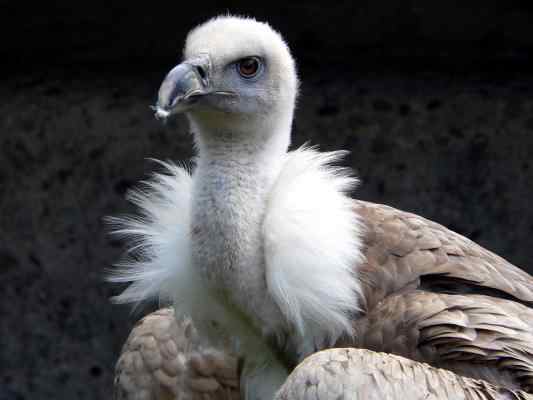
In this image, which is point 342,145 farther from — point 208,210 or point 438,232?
point 208,210

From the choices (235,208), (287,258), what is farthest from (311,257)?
(235,208)

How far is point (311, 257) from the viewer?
308cm

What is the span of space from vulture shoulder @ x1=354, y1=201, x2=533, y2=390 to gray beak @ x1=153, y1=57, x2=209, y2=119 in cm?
62

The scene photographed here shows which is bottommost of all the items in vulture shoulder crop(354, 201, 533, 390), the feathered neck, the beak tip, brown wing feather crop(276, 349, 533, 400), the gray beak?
brown wing feather crop(276, 349, 533, 400)

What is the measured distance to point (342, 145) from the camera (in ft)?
17.5

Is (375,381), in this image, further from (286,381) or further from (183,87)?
(183,87)

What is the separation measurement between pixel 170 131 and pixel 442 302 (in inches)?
99.4

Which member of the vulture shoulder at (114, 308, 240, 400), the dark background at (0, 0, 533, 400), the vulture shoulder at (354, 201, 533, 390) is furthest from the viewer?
the dark background at (0, 0, 533, 400)

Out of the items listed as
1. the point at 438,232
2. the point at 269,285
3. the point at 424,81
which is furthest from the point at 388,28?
the point at 269,285

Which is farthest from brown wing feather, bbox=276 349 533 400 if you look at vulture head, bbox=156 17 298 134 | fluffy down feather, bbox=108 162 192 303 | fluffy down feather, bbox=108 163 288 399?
vulture head, bbox=156 17 298 134

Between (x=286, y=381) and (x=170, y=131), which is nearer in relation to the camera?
(x=286, y=381)

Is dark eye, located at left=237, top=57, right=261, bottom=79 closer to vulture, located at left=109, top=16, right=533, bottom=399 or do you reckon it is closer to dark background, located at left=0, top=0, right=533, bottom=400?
vulture, located at left=109, top=16, right=533, bottom=399

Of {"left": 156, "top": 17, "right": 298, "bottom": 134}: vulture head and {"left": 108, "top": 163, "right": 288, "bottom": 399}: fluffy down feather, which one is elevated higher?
{"left": 156, "top": 17, "right": 298, "bottom": 134}: vulture head

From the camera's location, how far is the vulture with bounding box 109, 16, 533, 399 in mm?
2982
